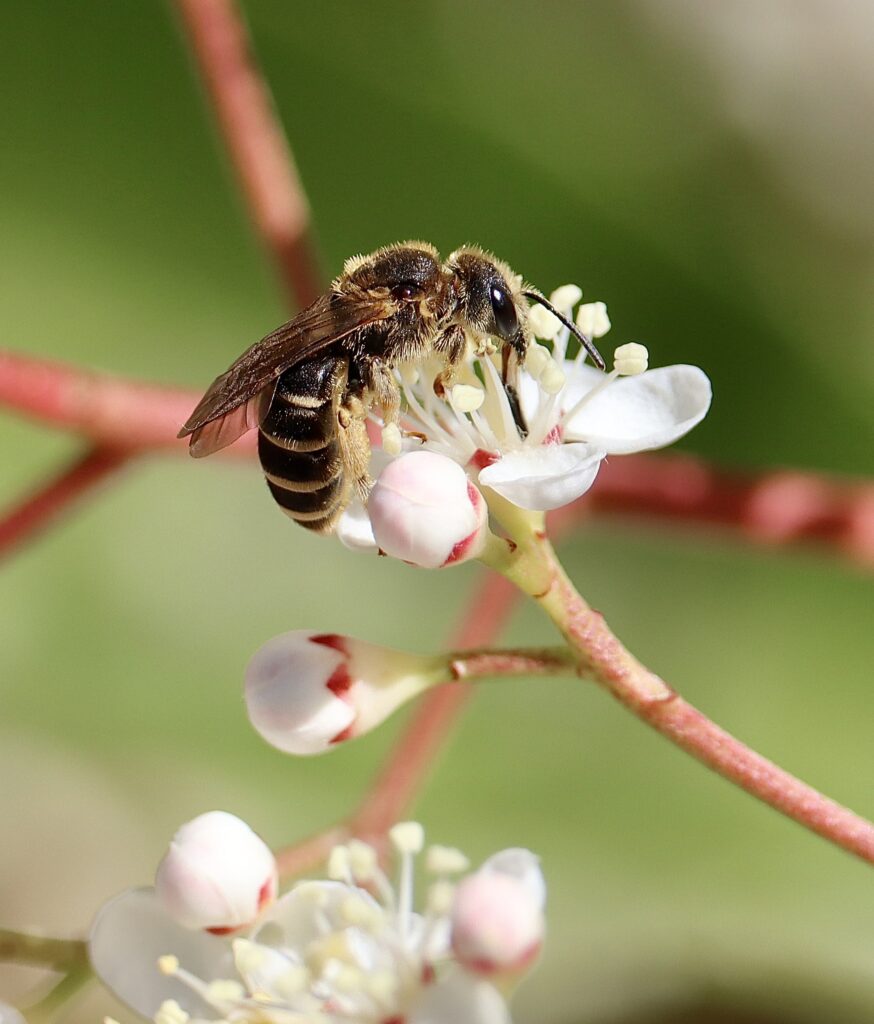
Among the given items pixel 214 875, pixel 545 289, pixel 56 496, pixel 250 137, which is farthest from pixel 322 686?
pixel 545 289

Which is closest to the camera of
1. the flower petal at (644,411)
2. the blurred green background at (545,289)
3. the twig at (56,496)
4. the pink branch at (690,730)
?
the pink branch at (690,730)

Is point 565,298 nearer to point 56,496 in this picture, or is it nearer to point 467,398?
point 467,398

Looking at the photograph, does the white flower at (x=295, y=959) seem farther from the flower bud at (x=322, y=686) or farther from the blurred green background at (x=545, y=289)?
the blurred green background at (x=545, y=289)

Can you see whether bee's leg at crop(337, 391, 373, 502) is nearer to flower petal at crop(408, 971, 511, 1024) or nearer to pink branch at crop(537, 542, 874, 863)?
pink branch at crop(537, 542, 874, 863)

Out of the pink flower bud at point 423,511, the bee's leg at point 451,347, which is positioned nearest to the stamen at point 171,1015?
the pink flower bud at point 423,511

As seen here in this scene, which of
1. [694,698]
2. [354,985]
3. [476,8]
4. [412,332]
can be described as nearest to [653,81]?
[476,8]

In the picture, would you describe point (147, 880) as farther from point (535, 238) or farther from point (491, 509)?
point (491, 509)

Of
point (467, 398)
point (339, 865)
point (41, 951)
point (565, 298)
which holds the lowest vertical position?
point (41, 951)
